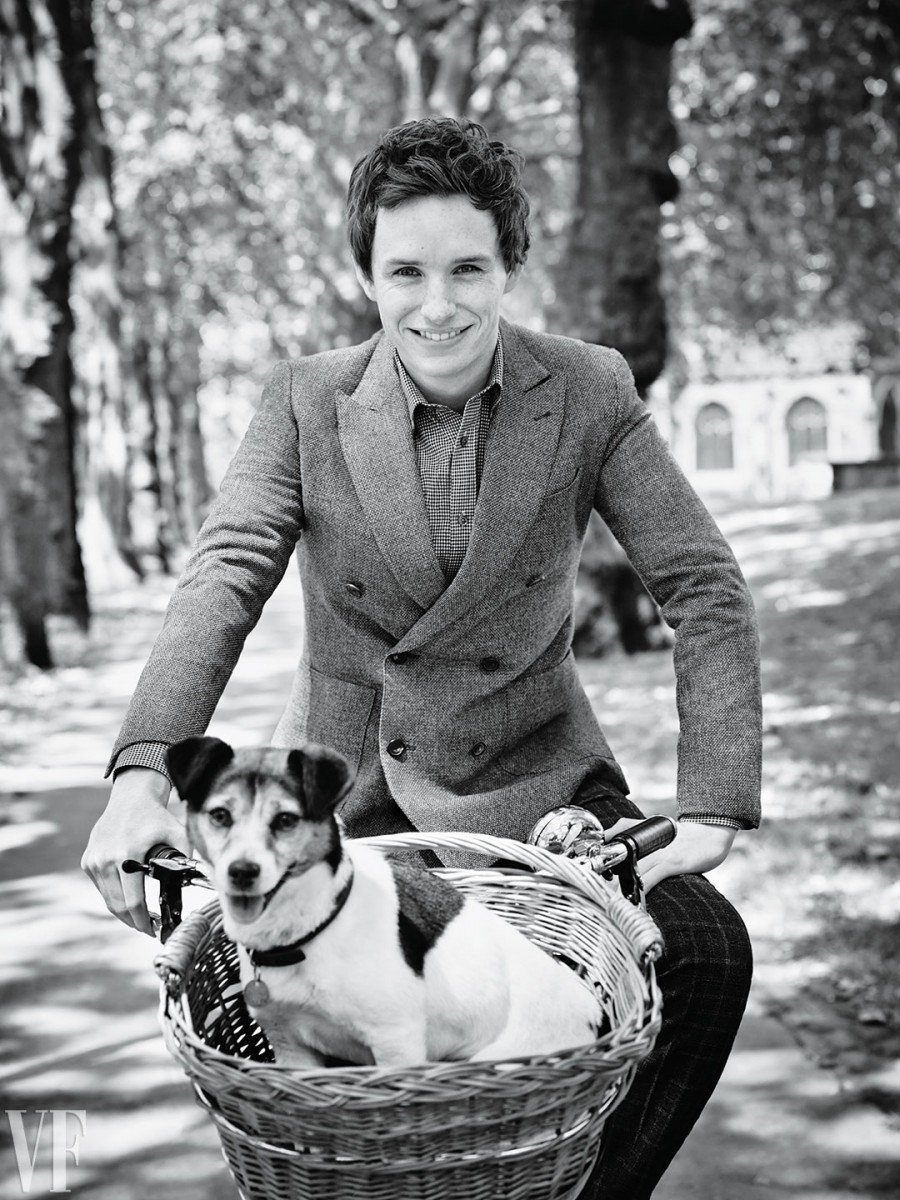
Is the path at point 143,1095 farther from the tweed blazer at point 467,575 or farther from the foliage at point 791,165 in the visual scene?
the foliage at point 791,165

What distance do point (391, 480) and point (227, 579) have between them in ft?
1.52

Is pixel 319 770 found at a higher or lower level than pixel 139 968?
higher

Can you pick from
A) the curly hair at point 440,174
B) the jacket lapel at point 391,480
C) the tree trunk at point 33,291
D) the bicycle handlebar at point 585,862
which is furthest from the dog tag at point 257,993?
the tree trunk at point 33,291

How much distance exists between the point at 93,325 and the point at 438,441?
20927 mm

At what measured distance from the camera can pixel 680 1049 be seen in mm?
2846

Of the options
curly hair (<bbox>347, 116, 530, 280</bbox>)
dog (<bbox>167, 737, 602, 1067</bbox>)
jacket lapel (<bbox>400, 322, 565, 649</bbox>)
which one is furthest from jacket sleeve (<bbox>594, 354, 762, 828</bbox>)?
dog (<bbox>167, 737, 602, 1067</bbox>)

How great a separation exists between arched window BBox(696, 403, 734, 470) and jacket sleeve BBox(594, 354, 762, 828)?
237 feet

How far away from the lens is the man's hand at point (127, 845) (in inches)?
99.2

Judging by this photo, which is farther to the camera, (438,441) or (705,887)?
(438,441)

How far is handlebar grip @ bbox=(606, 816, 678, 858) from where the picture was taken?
8.34 feet

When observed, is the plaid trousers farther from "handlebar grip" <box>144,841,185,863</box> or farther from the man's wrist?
"handlebar grip" <box>144,841,185,863</box>

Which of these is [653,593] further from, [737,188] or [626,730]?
[737,188]

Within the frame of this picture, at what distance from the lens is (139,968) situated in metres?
5.81

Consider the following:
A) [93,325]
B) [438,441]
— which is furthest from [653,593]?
[93,325]
